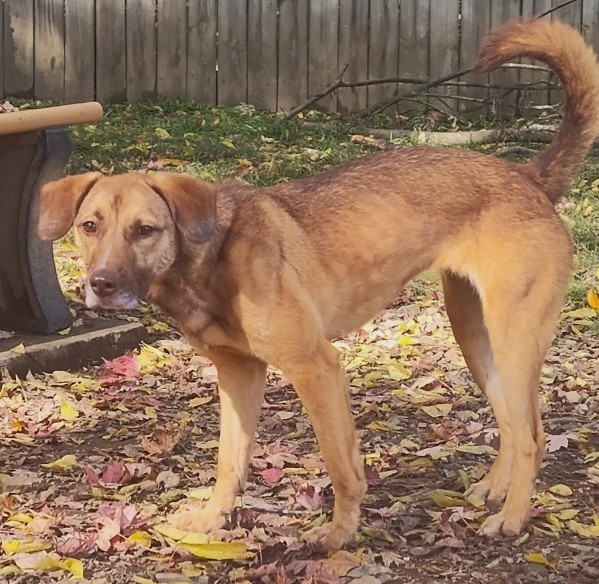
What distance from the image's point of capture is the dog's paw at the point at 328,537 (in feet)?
14.6

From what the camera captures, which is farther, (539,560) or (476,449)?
(476,449)

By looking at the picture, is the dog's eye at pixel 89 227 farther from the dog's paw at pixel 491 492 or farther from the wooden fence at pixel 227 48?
the wooden fence at pixel 227 48

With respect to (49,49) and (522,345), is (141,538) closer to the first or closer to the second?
(522,345)

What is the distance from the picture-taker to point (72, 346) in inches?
267

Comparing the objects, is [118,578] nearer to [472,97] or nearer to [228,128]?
[228,128]

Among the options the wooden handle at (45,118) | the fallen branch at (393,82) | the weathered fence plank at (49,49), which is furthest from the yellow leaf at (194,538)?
the weathered fence plank at (49,49)

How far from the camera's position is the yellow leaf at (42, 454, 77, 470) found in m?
5.29

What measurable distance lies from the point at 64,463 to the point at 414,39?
9220 millimetres

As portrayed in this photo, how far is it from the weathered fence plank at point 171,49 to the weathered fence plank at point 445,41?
2.88 metres

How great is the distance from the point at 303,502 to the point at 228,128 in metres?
7.64

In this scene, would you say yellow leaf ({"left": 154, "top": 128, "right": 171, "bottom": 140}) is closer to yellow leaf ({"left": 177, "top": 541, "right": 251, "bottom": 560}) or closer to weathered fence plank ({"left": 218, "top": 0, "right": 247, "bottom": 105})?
weathered fence plank ({"left": 218, "top": 0, "right": 247, "bottom": 105})

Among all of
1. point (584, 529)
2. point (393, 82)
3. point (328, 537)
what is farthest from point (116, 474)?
point (393, 82)

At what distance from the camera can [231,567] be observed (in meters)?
4.31

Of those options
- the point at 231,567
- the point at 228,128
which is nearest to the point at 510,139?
the point at 228,128
